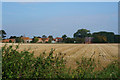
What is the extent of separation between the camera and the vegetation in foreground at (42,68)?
12.3 feet

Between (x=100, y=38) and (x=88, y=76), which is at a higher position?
(x=100, y=38)

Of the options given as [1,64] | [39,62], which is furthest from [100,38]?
[1,64]

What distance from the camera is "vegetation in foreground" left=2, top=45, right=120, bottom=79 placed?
3.75 metres

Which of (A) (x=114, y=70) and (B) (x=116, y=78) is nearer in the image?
(B) (x=116, y=78)

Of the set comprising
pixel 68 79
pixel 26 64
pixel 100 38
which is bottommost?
pixel 68 79

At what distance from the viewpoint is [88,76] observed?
3566 mm

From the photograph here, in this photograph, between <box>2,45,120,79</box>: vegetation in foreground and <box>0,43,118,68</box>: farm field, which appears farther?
<box>0,43,118,68</box>: farm field

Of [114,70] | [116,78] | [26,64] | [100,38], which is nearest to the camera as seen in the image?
[116,78]

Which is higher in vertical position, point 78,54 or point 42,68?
point 78,54

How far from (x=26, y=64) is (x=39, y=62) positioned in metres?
0.33

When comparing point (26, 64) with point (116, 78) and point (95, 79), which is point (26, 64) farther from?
point (116, 78)

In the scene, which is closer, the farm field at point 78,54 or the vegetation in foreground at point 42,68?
the vegetation in foreground at point 42,68

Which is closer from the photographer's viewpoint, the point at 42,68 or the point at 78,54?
the point at 42,68

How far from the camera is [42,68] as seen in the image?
3971 mm
